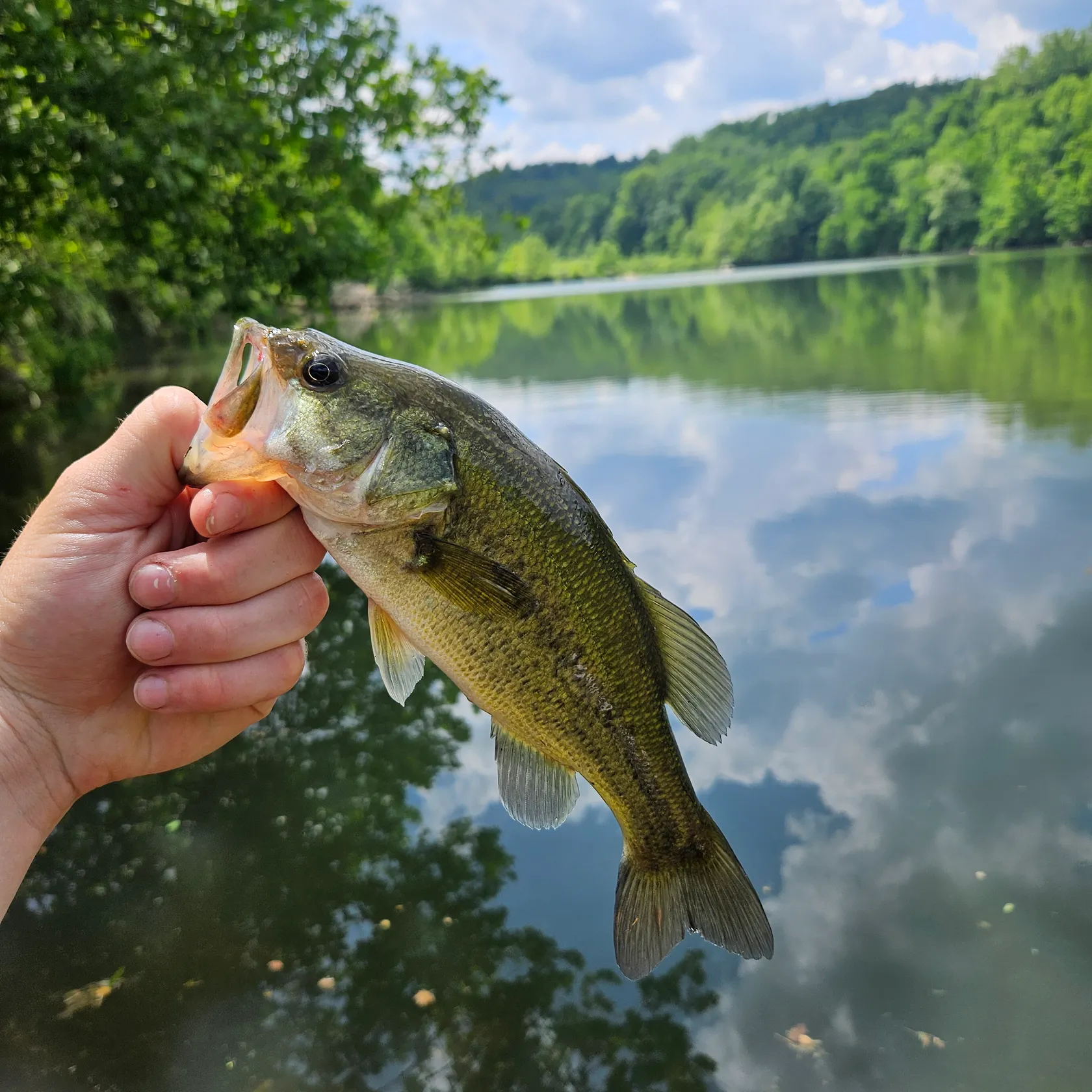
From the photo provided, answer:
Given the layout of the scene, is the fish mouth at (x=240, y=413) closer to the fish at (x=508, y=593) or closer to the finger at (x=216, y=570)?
the fish at (x=508, y=593)

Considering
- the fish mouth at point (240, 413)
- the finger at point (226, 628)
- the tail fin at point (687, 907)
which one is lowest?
the tail fin at point (687, 907)

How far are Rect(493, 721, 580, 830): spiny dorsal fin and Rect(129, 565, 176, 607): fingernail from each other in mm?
991

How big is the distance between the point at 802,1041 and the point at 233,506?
357cm

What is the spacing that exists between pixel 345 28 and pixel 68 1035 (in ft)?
42.1

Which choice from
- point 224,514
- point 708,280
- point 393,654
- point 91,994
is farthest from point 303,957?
point 708,280

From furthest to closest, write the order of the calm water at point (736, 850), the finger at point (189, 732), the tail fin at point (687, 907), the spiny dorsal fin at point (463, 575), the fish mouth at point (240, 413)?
1. the calm water at point (736, 850)
2. the finger at point (189, 732)
3. the tail fin at point (687, 907)
4. the spiny dorsal fin at point (463, 575)
5. the fish mouth at point (240, 413)

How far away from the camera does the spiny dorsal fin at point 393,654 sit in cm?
245

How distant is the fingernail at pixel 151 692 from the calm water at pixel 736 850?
8.19 feet

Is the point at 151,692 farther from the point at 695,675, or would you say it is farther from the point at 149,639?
the point at 695,675

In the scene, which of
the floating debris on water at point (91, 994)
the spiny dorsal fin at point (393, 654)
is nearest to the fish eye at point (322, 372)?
the spiny dorsal fin at point (393, 654)

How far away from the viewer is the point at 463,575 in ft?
7.47

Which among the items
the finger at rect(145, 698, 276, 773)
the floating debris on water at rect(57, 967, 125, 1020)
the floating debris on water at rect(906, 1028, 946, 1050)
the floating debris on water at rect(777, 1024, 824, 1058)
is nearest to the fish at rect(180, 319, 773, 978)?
the finger at rect(145, 698, 276, 773)

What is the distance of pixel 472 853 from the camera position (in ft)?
17.9

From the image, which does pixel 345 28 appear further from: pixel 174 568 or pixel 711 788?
pixel 174 568
